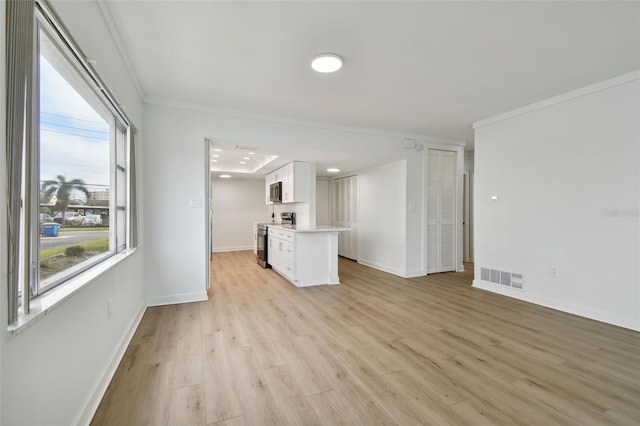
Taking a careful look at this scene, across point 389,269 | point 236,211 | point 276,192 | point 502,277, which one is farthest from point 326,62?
point 236,211

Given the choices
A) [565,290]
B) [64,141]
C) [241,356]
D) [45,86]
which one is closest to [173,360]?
[241,356]

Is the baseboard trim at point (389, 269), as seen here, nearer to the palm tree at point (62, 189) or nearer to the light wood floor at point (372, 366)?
the light wood floor at point (372, 366)

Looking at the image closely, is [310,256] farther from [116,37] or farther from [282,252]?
[116,37]

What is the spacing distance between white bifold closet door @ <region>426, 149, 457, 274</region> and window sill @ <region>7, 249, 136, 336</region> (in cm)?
505

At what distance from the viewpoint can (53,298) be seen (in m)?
1.27

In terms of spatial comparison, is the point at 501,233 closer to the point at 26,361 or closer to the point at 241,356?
the point at 241,356

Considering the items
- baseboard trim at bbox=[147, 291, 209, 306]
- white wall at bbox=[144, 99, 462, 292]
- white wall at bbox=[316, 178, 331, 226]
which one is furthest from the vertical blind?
white wall at bbox=[316, 178, 331, 226]

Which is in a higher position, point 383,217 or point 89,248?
point 383,217

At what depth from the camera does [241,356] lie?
7.79 feet

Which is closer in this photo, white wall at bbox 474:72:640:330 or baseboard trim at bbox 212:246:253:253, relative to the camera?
white wall at bbox 474:72:640:330

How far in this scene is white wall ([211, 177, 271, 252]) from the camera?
Result: 8.70 metres

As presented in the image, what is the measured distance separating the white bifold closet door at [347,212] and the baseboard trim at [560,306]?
295 cm

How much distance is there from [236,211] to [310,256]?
495 centimetres

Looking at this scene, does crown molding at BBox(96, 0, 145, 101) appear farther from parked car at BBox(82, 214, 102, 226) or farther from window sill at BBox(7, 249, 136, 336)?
window sill at BBox(7, 249, 136, 336)
